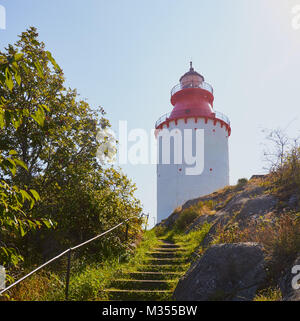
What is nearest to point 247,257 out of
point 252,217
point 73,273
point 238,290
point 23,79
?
point 238,290

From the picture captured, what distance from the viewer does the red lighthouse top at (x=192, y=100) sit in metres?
25.4

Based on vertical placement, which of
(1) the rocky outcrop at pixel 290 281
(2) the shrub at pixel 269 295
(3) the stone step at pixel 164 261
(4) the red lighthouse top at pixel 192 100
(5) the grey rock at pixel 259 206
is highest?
(4) the red lighthouse top at pixel 192 100

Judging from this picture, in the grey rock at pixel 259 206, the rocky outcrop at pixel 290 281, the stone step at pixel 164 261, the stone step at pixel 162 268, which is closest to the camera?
the rocky outcrop at pixel 290 281

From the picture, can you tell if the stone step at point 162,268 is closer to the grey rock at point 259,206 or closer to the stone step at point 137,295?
the stone step at point 137,295

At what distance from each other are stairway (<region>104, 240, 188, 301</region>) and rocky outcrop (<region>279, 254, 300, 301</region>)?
8.49 ft

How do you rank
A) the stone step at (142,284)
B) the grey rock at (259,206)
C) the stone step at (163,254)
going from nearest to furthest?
the stone step at (142,284), the grey rock at (259,206), the stone step at (163,254)

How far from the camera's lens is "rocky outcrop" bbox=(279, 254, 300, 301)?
4.07m

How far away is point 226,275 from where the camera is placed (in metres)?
5.46

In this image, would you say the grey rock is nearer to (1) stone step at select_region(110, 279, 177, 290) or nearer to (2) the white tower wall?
(1) stone step at select_region(110, 279, 177, 290)

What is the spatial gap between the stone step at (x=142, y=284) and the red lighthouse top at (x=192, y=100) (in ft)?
64.2

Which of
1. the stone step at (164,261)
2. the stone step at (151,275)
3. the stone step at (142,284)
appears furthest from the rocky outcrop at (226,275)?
the stone step at (164,261)

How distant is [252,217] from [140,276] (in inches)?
147

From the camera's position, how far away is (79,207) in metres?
9.94

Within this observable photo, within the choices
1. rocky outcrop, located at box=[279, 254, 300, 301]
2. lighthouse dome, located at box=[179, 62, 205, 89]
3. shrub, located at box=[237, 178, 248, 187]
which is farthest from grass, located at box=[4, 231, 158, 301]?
lighthouse dome, located at box=[179, 62, 205, 89]
